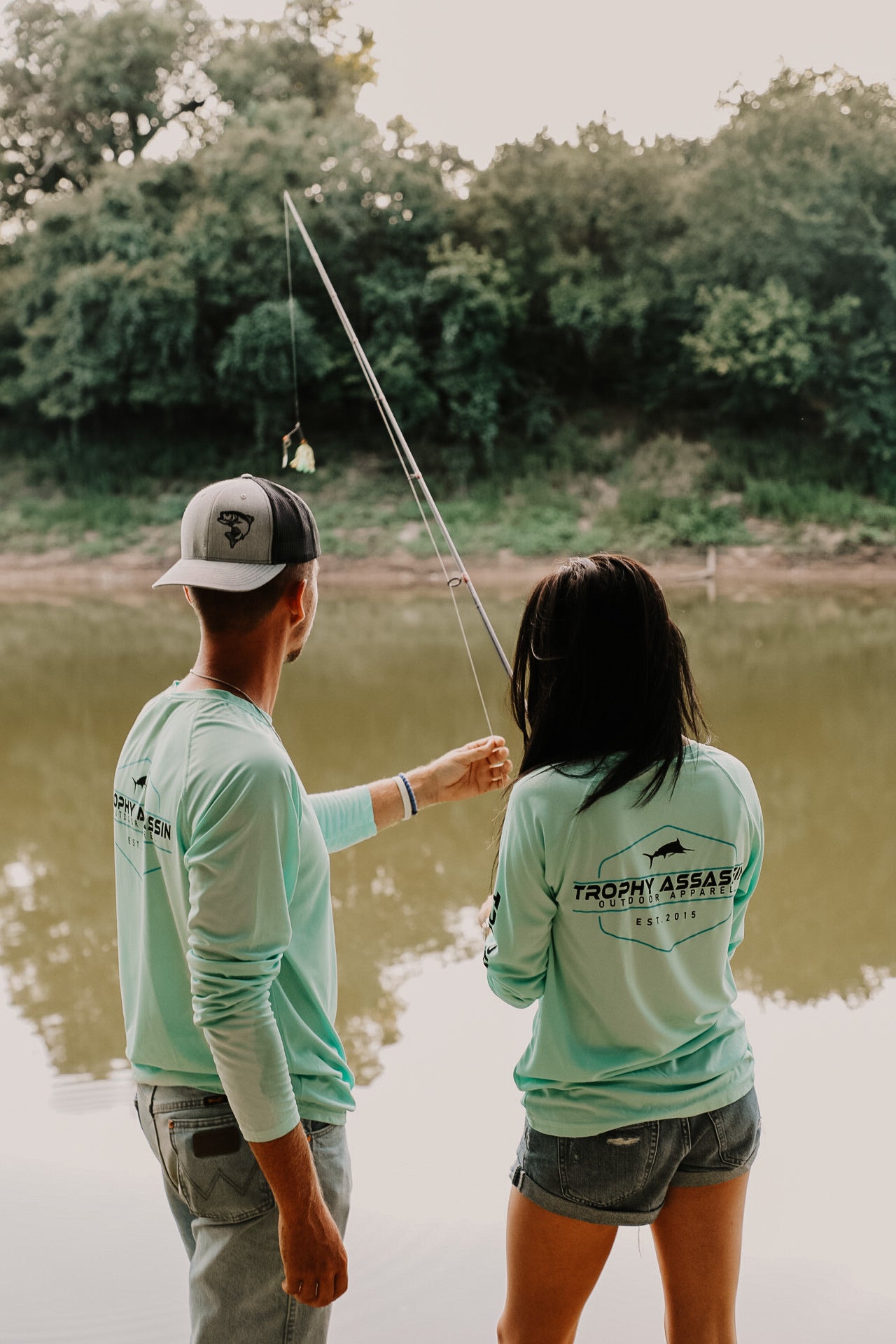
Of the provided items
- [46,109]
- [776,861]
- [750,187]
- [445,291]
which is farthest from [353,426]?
[776,861]

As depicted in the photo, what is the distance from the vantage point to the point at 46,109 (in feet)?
90.0

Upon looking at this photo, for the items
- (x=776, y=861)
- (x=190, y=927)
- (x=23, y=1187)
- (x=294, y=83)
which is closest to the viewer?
(x=190, y=927)

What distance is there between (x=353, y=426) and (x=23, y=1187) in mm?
23146

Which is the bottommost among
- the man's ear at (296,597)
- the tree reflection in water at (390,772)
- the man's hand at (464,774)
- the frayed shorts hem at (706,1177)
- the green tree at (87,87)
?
the tree reflection in water at (390,772)

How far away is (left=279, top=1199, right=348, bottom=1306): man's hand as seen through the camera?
46.7 inches

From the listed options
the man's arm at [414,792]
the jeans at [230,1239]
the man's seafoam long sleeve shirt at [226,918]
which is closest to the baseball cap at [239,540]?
the man's seafoam long sleeve shirt at [226,918]

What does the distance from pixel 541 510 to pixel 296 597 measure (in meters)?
20.4

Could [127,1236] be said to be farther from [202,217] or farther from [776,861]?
[202,217]

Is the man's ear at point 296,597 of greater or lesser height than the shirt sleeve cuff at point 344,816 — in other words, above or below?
above

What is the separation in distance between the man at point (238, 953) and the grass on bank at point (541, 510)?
17726 mm

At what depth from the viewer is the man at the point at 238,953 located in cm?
116

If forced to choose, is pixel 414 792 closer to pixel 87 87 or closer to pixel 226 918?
pixel 226 918

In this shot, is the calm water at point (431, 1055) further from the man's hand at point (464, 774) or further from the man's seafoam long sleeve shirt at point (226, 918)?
the man's seafoam long sleeve shirt at point (226, 918)

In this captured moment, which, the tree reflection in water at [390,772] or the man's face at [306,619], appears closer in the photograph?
the man's face at [306,619]
